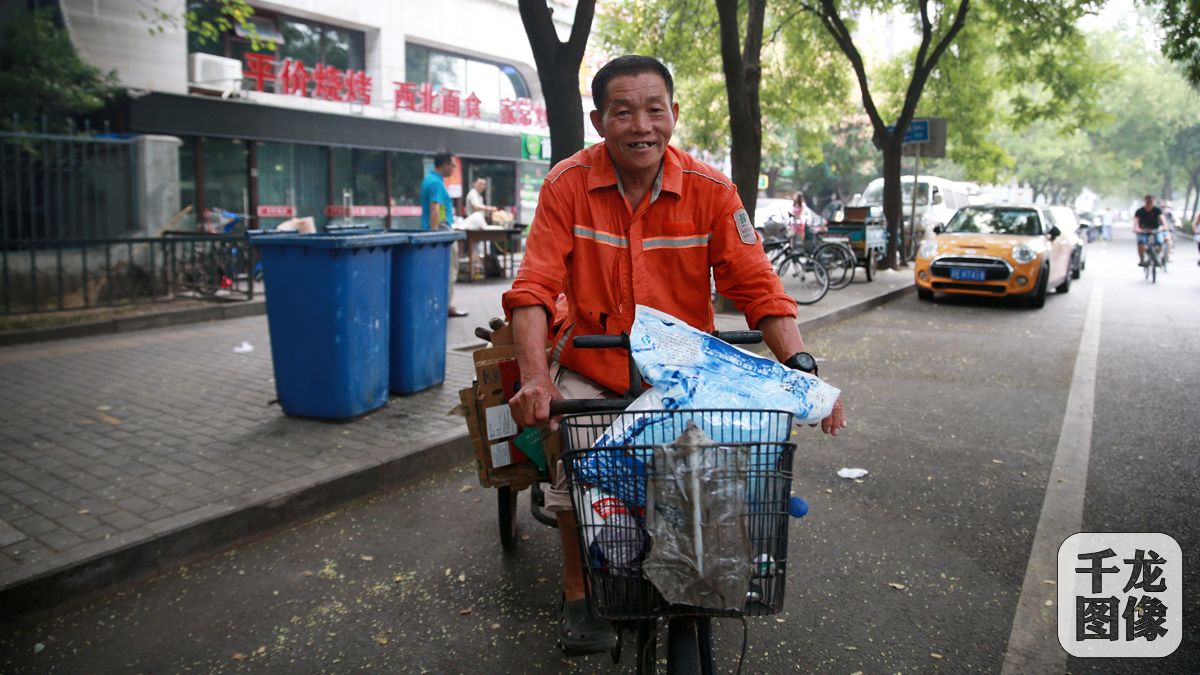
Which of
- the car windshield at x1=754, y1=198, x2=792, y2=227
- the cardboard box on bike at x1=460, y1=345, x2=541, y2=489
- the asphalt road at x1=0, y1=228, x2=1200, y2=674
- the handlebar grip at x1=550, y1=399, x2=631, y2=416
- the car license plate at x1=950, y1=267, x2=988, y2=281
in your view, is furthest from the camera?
the car windshield at x1=754, y1=198, x2=792, y2=227

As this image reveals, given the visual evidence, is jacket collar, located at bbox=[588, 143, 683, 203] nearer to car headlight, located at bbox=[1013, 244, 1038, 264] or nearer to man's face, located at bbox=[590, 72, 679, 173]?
man's face, located at bbox=[590, 72, 679, 173]

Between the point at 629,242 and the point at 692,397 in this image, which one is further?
the point at 629,242

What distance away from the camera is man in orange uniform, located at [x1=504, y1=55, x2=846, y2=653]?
2576 mm

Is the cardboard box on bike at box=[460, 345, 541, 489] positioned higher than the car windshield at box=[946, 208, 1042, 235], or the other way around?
the car windshield at box=[946, 208, 1042, 235]

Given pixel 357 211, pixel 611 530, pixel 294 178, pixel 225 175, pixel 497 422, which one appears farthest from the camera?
pixel 357 211

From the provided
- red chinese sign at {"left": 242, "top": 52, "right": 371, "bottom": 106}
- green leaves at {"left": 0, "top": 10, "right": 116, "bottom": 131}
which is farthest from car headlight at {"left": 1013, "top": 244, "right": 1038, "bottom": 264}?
green leaves at {"left": 0, "top": 10, "right": 116, "bottom": 131}

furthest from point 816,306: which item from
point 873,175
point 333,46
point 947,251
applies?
point 873,175

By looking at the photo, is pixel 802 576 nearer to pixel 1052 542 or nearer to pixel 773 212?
pixel 1052 542

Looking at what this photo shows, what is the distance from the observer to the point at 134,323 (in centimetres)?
973

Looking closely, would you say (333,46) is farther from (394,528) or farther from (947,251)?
(394,528)

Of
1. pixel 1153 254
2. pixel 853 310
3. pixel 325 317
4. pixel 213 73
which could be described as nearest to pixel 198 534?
pixel 325 317

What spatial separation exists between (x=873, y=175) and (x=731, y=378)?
42762mm

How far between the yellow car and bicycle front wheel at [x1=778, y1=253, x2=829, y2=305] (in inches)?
72.4

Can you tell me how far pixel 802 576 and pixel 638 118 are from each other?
2.13m
